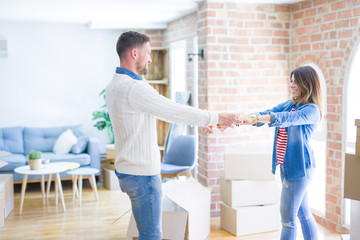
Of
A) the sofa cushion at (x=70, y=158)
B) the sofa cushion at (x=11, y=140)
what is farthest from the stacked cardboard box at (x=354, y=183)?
the sofa cushion at (x=11, y=140)

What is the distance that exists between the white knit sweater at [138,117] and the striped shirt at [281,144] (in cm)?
105

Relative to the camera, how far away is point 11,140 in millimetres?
6371

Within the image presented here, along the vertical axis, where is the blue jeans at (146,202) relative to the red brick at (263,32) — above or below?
below

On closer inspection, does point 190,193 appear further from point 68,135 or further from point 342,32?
point 68,135

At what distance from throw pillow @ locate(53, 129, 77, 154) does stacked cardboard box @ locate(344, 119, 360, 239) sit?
4590 mm

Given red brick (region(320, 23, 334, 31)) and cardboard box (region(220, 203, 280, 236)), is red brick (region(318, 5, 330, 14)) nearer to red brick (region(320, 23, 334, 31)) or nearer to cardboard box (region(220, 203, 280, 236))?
red brick (region(320, 23, 334, 31))

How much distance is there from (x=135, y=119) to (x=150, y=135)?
118 millimetres

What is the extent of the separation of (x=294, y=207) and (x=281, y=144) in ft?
1.49

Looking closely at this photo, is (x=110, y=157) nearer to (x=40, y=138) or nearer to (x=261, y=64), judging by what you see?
(x=40, y=138)

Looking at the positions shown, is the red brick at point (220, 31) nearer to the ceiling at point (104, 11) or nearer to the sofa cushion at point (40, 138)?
the ceiling at point (104, 11)

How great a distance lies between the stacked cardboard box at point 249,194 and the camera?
4.06m

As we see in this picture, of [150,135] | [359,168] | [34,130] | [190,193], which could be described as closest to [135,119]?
[150,135]

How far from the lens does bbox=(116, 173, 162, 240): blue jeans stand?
7.43 feet

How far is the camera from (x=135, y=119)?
2246mm
